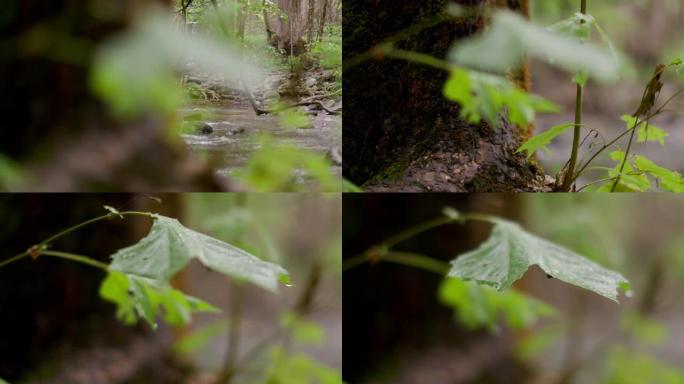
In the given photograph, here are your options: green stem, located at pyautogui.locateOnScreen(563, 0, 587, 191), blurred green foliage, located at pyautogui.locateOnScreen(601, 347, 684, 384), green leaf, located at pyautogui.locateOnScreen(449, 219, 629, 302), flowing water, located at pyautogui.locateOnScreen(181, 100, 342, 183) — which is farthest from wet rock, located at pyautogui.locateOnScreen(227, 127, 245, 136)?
blurred green foliage, located at pyautogui.locateOnScreen(601, 347, 684, 384)

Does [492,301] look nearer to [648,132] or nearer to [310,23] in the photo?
[648,132]

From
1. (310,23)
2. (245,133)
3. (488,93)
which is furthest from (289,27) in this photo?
(488,93)

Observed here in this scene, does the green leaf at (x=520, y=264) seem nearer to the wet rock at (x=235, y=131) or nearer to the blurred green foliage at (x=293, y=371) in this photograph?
the wet rock at (x=235, y=131)

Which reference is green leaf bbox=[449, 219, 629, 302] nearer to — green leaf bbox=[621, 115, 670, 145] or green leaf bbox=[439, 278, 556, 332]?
green leaf bbox=[621, 115, 670, 145]

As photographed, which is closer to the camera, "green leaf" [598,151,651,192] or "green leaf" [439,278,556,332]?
"green leaf" [598,151,651,192]

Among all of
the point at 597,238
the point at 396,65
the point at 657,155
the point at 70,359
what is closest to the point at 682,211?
the point at 597,238
